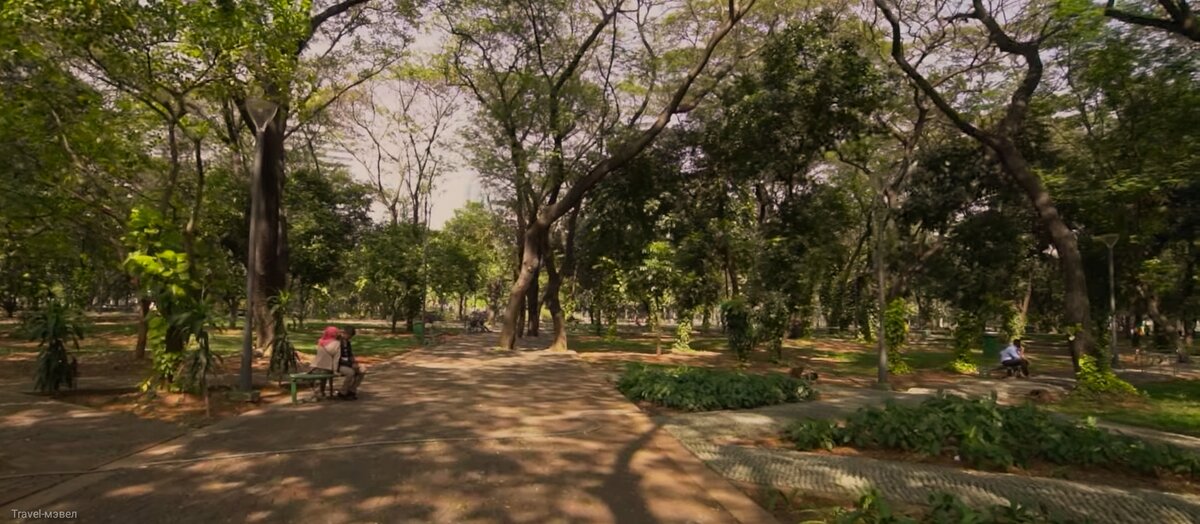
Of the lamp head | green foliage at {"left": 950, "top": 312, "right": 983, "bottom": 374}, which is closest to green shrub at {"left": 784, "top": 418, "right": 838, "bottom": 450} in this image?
the lamp head

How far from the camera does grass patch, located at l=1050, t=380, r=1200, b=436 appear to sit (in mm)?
9000

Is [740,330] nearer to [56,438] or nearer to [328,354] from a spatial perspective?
[328,354]

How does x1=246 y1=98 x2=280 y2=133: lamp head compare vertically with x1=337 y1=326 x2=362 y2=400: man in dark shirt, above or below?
above

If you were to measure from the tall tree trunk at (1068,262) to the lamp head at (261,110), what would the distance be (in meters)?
15.2

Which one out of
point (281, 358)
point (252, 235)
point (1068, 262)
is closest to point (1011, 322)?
point (1068, 262)

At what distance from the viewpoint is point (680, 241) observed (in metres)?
22.0

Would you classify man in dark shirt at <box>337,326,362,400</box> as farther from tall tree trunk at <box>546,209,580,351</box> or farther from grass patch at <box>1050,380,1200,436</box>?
grass patch at <box>1050,380,1200,436</box>

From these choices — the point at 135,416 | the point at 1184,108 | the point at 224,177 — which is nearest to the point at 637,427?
the point at 135,416

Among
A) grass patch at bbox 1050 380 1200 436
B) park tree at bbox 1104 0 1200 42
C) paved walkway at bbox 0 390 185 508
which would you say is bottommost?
grass patch at bbox 1050 380 1200 436

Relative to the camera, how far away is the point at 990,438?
237 inches

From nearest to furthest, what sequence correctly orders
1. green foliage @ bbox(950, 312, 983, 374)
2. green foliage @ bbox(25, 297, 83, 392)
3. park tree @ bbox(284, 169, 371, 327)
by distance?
green foliage @ bbox(25, 297, 83, 392), green foliage @ bbox(950, 312, 983, 374), park tree @ bbox(284, 169, 371, 327)

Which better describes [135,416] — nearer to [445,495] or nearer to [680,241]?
[445,495]

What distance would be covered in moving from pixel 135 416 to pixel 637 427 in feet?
20.0

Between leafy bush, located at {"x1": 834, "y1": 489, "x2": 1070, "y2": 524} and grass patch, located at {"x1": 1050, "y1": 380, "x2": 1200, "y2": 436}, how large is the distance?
6679 mm
